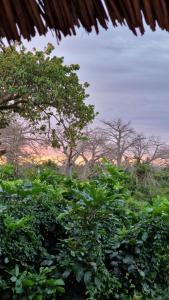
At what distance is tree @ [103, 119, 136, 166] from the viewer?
16609 mm

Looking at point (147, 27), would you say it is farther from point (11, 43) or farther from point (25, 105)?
point (25, 105)

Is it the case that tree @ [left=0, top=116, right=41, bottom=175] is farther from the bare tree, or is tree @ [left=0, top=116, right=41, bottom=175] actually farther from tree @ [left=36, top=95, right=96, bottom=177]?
tree @ [left=36, top=95, right=96, bottom=177]

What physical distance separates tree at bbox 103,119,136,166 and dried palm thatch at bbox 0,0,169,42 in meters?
14.8

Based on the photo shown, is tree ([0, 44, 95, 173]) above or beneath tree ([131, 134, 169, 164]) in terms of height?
above

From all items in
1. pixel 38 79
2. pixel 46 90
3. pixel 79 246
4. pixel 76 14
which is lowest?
pixel 79 246

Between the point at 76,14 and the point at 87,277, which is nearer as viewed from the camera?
the point at 76,14

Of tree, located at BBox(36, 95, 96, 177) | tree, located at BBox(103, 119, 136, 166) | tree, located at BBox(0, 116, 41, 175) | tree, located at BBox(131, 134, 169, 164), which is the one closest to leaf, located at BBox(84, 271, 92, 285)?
tree, located at BBox(36, 95, 96, 177)

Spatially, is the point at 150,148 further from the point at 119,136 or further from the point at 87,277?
the point at 87,277

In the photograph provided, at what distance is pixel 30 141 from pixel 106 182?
523 inches

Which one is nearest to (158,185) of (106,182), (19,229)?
(106,182)

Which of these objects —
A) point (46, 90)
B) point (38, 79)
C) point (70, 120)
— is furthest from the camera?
point (70, 120)

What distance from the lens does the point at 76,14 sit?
1559 mm

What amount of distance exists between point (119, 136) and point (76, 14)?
→ 15.7 meters

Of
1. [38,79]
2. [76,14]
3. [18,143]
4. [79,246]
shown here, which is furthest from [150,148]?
[76,14]
